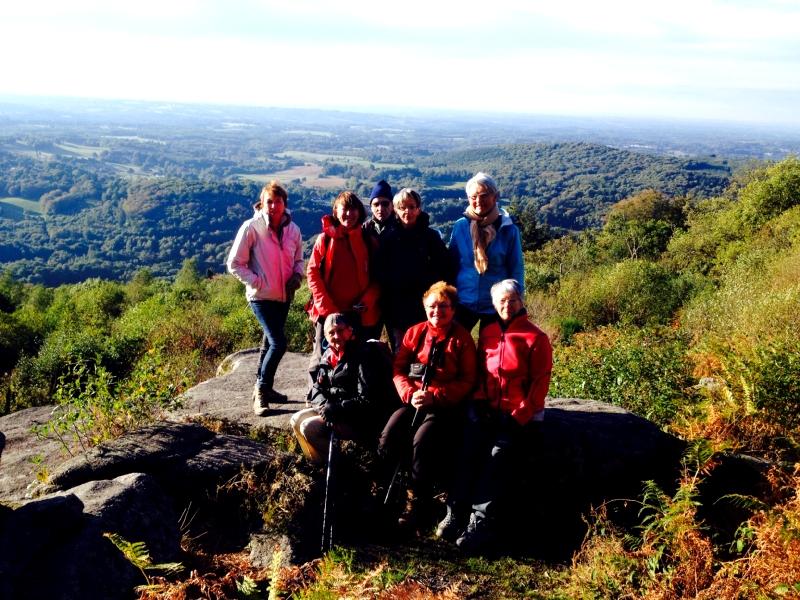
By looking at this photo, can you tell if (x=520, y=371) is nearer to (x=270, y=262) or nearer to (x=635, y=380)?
(x=270, y=262)

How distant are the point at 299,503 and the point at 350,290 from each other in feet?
5.81

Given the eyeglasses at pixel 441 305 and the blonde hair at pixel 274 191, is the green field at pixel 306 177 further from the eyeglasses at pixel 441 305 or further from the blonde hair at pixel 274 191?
the eyeglasses at pixel 441 305

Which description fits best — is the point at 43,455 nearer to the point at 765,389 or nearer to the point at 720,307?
the point at 765,389

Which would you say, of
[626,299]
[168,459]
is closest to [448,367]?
[168,459]

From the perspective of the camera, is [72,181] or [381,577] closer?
[381,577]

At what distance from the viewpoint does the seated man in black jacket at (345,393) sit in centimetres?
441

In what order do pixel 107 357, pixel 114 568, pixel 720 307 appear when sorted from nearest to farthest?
pixel 114 568 → pixel 720 307 → pixel 107 357

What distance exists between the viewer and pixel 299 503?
431cm

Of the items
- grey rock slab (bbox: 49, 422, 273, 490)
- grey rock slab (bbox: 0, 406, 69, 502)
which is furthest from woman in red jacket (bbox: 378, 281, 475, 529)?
grey rock slab (bbox: 0, 406, 69, 502)

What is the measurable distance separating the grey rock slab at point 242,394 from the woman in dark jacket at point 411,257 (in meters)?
1.67

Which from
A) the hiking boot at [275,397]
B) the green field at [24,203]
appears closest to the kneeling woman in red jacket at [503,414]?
the hiking boot at [275,397]

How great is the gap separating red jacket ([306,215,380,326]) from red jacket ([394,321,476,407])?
77 centimetres

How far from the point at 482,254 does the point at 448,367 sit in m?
1.03

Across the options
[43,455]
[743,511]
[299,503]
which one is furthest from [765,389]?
[43,455]
